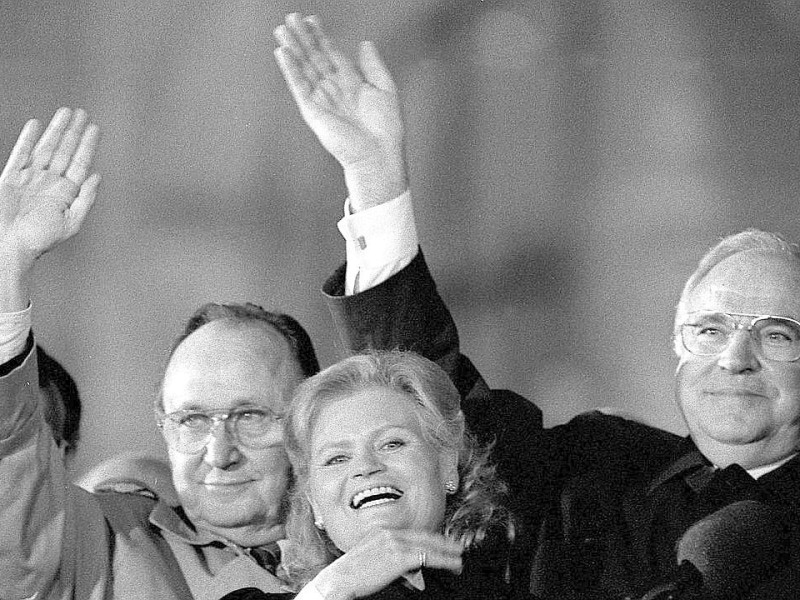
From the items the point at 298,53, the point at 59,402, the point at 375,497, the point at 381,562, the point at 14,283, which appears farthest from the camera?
the point at 59,402

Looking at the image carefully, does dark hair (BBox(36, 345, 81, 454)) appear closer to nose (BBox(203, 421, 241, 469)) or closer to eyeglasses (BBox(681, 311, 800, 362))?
nose (BBox(203, 421, 241, 469))

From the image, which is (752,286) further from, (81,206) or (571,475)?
(81,206)

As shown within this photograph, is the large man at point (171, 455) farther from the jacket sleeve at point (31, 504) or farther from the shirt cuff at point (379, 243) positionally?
the shirt cuff at point (379, 243)

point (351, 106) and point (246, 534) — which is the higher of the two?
point (351, 106)

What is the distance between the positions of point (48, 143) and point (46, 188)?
10cm

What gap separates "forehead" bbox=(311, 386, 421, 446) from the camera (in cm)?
214

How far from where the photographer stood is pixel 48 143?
2395 millimetres

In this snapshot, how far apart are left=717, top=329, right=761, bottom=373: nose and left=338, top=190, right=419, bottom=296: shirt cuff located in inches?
21.7

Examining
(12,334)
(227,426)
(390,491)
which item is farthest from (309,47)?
(390,491)

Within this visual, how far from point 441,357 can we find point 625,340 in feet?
4.12

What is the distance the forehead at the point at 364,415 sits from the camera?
214cm

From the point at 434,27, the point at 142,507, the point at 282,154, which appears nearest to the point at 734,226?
the point at 434,27

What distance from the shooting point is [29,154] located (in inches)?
94.2

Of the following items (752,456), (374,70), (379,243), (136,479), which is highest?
(374,70)
